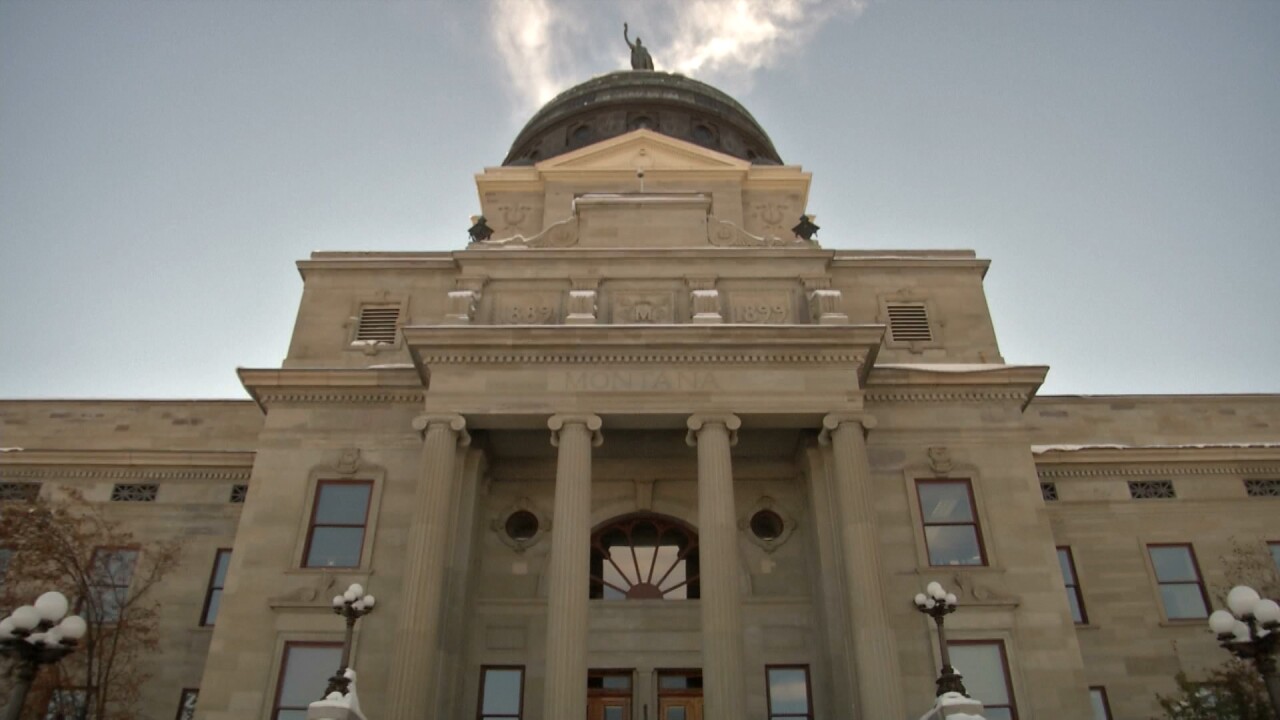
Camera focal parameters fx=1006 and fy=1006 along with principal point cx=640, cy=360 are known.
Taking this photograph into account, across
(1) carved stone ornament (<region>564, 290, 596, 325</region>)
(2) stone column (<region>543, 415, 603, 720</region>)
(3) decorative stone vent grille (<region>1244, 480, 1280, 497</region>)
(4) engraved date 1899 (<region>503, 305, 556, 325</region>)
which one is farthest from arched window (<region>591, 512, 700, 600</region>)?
(3) decorative stone vent grille (<region>1244, 480, 1280, 497</region>)

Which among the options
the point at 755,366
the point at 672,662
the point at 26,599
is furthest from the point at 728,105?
the point at 26,599

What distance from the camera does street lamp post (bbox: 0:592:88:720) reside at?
40.3 feet

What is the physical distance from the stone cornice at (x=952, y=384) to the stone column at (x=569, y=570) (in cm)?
705

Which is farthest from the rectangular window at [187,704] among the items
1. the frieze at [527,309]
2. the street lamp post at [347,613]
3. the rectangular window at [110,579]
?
the frieze at [527,309]

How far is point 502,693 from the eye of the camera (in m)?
21.9

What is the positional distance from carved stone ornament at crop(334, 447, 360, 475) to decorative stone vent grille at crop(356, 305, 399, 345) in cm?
338

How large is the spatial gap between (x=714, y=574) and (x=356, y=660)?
7699 millimetres

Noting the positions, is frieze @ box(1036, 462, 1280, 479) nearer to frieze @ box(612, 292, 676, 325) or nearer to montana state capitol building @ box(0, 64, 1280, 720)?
montana state capitol building @ box(0, 64, 1280, 720)

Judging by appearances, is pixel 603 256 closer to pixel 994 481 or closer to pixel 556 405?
pixel 556 405

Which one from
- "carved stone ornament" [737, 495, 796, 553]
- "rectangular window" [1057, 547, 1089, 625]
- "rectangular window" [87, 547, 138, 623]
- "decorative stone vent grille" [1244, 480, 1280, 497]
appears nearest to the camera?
"carved stone ornament" [737, 495, 796, 553]

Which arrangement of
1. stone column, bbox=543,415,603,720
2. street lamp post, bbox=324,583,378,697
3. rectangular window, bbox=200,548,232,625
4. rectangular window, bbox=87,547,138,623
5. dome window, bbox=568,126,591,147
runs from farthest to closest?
dome window, bbox=568,126,591,147
rectangular window, bbox=200,548,232,625
rectangular window, bbox=87,547,138,623
stone column, bbox=543,415,603,720
street lamp post, bbox=324,583,378,697

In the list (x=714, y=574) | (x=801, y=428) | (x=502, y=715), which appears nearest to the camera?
(x=714, y=574)

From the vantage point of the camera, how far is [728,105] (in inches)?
1591

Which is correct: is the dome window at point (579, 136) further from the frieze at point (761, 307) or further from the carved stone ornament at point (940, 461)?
the carved stone ornament at point (940, 461)
